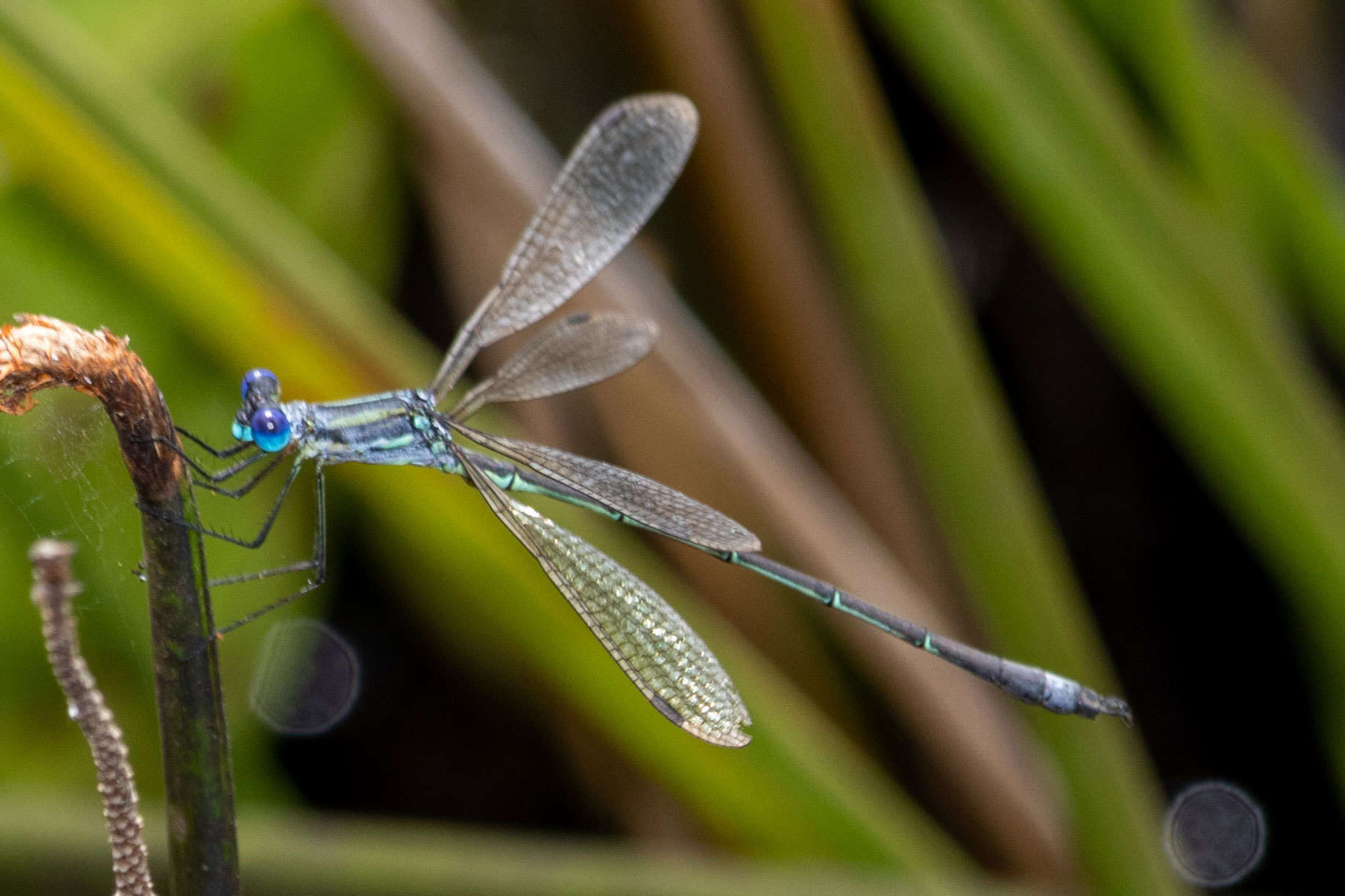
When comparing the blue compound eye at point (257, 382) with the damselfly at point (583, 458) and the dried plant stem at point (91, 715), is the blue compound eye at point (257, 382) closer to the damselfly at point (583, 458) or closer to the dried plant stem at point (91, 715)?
the damselfly at point (583, 458)

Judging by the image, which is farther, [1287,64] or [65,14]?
[1287,64]

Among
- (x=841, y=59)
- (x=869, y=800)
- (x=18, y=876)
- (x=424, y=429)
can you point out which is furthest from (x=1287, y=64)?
(x=18, y=876)

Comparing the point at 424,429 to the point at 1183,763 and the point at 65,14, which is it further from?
the point at 1183,763

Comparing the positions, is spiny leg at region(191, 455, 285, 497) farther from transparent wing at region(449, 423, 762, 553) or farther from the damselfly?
transparent wing at region(449, 423, 762, 553)

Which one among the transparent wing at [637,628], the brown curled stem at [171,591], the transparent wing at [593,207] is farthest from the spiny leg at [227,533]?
A: the transparent wing at [593,207]

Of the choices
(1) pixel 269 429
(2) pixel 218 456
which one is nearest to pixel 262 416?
(1) pixel 269 429

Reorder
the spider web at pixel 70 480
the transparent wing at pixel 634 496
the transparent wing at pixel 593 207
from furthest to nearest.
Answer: the transparent wing at pixel 593 207 → the transparent wing at pixel 634 496 → the spider web at pixel 70 480
